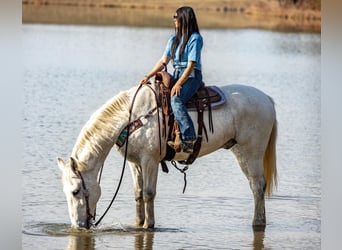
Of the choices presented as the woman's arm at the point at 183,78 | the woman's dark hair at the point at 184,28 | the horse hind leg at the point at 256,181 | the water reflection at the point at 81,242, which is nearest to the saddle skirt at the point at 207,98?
the woman's arm at the point at 183,78

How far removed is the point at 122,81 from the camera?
30.0 ft

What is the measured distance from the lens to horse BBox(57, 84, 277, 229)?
8.41 meters

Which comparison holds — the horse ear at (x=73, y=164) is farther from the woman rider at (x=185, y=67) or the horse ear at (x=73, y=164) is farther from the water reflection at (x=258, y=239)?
the water reflection at (x=258, y=239)

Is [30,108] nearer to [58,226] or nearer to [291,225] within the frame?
[58,226]

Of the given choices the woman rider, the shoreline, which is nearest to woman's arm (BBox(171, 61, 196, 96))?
the woman rider

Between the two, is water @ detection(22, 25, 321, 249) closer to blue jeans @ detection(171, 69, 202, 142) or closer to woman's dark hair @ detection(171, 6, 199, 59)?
woman's dark hair @ detection(171, 6, 199, 59)

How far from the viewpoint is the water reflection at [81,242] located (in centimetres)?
838

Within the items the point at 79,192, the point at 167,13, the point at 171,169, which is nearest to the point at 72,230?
the point at 79,192

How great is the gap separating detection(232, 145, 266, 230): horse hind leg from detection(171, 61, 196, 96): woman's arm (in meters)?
0.66

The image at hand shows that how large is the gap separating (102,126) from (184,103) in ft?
1.75

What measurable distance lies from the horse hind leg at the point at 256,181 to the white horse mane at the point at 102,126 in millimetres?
860

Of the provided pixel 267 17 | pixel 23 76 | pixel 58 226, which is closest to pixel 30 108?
pixel 23 76

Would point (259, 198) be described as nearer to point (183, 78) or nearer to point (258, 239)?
point (258, 239)
